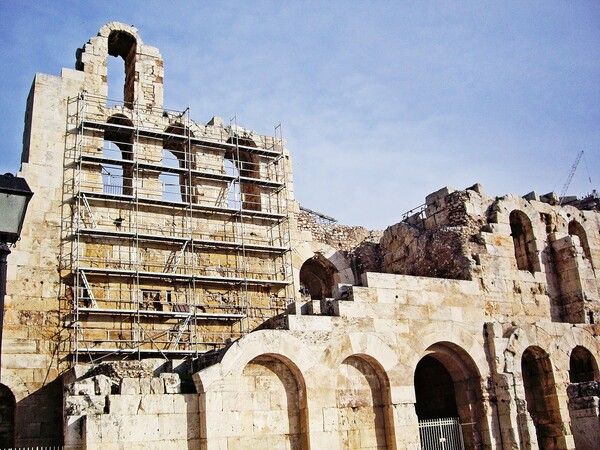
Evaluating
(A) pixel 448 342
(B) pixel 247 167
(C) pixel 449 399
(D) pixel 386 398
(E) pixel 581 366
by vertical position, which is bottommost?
(C) pixel 449 399

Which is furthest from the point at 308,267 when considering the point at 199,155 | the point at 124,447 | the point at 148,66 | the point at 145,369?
the point at 124,447

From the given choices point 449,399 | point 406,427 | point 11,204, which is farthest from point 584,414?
point 11,204

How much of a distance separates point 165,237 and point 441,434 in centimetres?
872

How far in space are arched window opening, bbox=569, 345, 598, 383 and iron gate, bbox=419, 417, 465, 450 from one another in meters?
4.57

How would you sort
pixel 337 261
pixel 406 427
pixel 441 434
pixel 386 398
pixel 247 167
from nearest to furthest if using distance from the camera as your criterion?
pixel 406 427, pixel 386 398, pixel 441 434, pixel 247 167, pixel 337 261

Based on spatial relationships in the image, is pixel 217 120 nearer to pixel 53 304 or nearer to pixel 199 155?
pixel 199 155

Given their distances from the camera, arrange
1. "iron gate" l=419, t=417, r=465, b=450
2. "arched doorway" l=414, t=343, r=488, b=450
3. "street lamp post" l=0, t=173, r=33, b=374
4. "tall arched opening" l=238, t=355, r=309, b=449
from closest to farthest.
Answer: "street lamp post" l=0, t=173, r=33, b=374 → "tall arched opening" l=238, t=355, r=309, b=449 → "iron gate" l=419, t=417, r=465, b=450 → "arched doorway" l=414, t=343, r=488, b=450

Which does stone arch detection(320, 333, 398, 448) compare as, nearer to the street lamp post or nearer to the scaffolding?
the scaffolding

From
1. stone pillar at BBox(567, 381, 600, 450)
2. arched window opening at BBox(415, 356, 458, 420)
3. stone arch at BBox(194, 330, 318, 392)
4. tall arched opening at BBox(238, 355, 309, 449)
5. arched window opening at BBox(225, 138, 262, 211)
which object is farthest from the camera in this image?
arched window opening at BBox(225, 138, 262, 211)

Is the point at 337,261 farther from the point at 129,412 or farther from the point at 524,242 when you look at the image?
the point at 129,412

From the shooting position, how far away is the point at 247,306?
1894cm

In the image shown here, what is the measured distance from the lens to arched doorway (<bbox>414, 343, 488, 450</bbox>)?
1614 centimetres

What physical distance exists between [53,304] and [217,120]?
7612mm

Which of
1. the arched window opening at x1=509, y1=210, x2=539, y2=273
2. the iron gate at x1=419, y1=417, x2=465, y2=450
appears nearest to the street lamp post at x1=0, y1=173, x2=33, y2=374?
the iron gate at x1=419, y1=417, x2=465, y2=450
